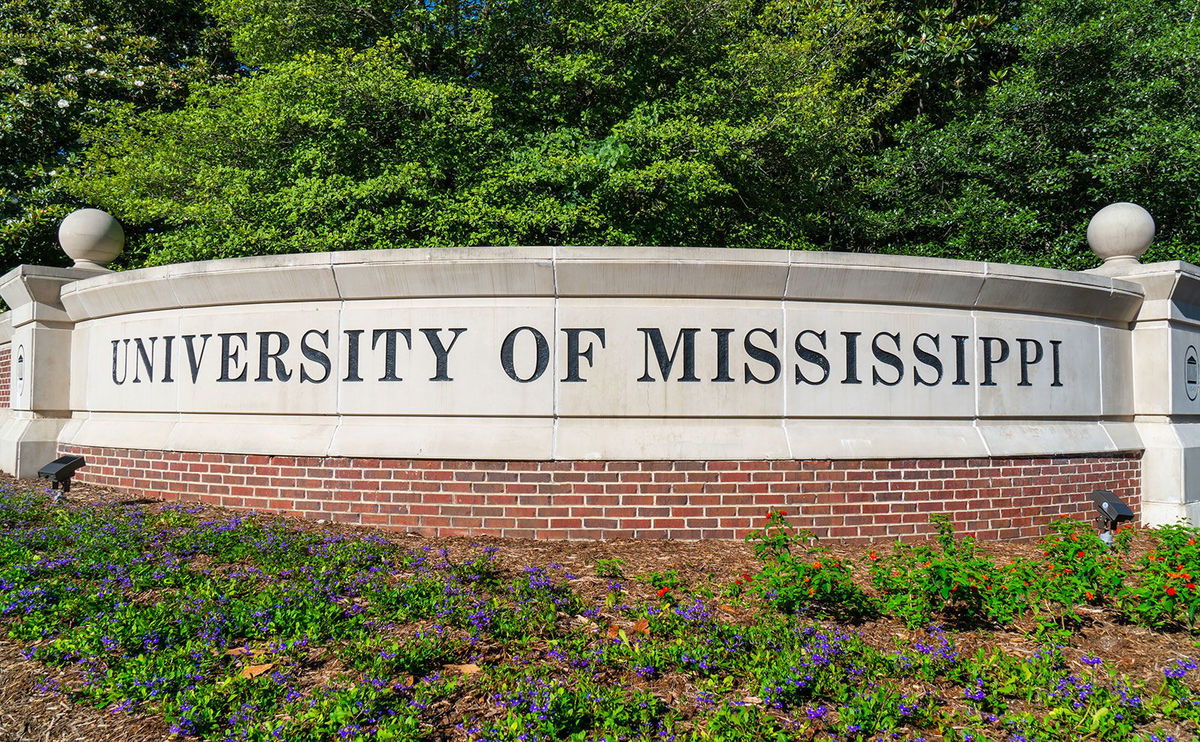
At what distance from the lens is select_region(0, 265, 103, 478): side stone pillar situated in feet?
24.4

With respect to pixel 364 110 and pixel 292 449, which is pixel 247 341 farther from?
pixel 364 110

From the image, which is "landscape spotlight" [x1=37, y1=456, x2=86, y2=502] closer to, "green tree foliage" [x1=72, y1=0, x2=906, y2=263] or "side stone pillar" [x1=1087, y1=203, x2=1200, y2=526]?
"green tree foliage" [x1=72, y1=0, x2=906, y2=263]

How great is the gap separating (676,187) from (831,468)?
5.87 meters

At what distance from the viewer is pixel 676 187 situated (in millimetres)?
10477

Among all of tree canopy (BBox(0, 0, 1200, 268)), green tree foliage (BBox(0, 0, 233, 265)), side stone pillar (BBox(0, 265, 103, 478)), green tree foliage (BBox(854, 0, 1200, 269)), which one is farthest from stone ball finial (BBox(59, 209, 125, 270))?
green tree foliage (BBox(854, 0, 1200, 269))

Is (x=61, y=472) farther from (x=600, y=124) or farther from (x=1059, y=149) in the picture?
(x=1059, y=149)

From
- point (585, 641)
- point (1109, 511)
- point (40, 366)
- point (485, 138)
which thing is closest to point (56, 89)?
point (485, 138)

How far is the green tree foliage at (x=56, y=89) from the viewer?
1429 cm

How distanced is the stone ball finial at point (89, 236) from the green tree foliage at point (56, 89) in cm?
699

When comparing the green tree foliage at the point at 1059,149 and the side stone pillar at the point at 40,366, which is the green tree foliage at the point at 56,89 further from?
the green tree foliage at the point at 1059,149

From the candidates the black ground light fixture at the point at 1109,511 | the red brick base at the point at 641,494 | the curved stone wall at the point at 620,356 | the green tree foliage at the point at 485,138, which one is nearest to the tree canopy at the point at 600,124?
the green tree foliage at the point at 485,138

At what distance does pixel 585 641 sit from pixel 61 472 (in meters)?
4.83

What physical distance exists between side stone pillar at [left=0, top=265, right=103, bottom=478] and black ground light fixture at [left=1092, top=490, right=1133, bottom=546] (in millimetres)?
8727

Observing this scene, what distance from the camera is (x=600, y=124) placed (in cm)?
1139
